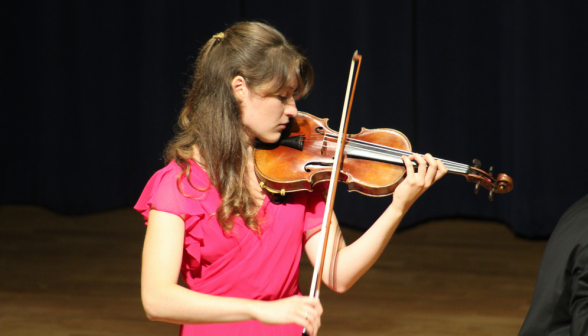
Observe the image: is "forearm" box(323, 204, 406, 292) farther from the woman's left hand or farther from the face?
the face

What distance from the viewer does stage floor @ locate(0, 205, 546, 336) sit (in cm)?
260

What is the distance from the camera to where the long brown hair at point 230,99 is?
48.0 inches

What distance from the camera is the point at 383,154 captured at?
135 cm

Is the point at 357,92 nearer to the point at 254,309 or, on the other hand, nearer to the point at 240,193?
the point at 240,193

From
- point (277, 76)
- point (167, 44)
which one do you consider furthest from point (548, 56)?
point (277, 76)

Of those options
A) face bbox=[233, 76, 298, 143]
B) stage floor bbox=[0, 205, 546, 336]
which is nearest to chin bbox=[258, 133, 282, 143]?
face bbox=[233, 76, 298, 143]

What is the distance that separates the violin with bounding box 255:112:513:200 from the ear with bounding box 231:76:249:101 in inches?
6.1

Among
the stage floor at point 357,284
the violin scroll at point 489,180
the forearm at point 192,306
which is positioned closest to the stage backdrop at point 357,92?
the stage floor at point 357,284

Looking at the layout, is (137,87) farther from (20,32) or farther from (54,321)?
(54,321)

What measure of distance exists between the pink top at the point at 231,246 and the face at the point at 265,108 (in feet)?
0.47

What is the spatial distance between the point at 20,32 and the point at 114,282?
8.10 ft

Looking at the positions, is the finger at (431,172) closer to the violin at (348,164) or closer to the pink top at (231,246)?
the violin at (348,164)

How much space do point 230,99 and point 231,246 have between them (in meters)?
0.30

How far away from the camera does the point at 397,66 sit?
402 centimetres
